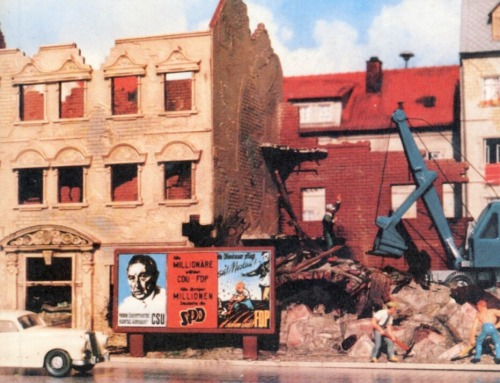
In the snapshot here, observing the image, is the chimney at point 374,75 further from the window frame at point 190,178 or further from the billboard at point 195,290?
the billboard at point 195,290

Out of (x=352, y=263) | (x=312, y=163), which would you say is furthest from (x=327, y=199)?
(x=352, y=263)

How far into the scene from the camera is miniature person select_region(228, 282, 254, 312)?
78.1 ft

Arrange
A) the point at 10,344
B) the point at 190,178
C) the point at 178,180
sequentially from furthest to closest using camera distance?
1. the point at 178,180
2. the point at 190,178
3. the point at 10,344

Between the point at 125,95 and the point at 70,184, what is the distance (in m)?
3.93

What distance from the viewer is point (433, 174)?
95.5 feet

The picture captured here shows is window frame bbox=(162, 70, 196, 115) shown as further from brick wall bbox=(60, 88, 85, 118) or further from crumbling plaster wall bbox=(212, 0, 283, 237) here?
brick wall bbox=(60, 88, 85, 118)

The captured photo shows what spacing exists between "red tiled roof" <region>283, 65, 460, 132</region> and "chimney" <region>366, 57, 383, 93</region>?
0.89ft

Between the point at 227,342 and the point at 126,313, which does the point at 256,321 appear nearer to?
the point at 227,342

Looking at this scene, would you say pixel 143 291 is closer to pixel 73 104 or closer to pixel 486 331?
pixel 73 104

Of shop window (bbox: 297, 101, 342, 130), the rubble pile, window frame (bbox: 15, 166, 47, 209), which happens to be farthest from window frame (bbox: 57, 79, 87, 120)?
shop window (bbox: 297, 101, 342, 130)

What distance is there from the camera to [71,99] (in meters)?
29.4

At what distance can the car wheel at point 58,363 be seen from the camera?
19.9 m

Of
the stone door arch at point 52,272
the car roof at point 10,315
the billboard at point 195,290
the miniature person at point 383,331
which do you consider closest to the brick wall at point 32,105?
the stone door arch at point 52,272

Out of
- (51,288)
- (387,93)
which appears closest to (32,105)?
(51,288)
